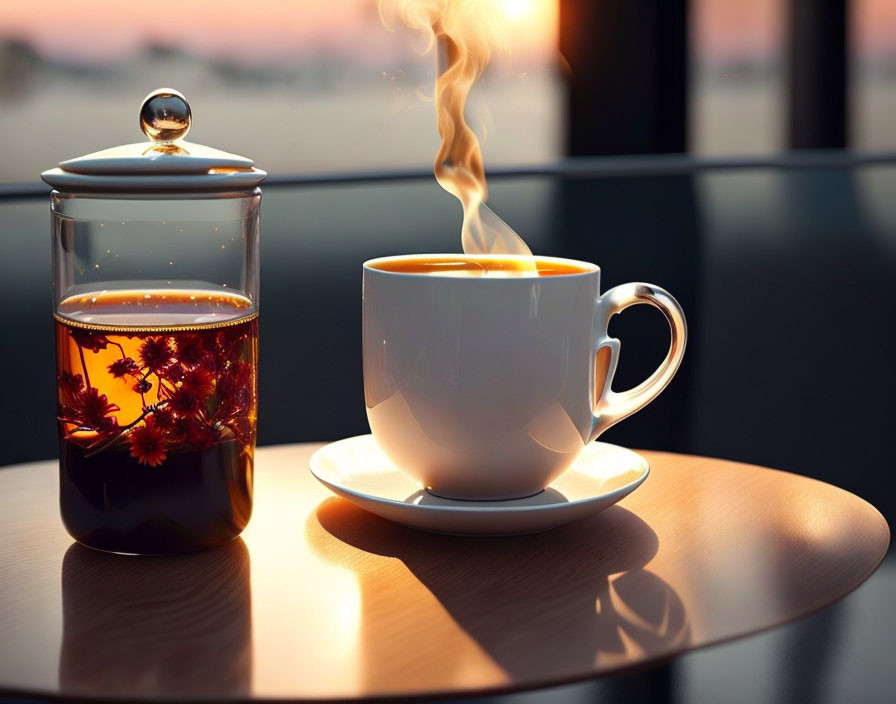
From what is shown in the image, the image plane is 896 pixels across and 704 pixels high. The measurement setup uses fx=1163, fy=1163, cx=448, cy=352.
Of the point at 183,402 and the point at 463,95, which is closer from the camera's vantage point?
the point at 183,402

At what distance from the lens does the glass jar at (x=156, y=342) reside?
0.57 metres

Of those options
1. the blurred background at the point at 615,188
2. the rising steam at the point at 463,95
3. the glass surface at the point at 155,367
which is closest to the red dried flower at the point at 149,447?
the glass surface at the point at 155,367

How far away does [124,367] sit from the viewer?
1.88ft

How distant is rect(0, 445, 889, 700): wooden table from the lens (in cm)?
46

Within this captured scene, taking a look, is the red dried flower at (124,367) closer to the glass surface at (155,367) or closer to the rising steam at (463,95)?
the glass surface at (155,367)

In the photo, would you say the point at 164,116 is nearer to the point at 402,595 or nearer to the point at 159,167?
the point at 159,167

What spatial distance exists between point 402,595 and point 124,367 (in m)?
0.18

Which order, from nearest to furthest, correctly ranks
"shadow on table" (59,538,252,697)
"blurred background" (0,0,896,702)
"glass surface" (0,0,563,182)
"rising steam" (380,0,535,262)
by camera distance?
"shadow on table" (59,538,252,697) < "rising steam" (380,0,535,262) < "blurred background" (0,0,896,702) < "glass surface" (0,0,563,182)

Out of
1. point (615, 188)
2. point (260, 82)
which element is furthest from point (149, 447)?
point (615, 188)

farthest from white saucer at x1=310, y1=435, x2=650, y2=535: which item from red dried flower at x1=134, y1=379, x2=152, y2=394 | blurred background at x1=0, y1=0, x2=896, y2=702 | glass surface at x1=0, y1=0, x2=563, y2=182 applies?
glass surface at x1=0, y1=0, x2=563, y2=182

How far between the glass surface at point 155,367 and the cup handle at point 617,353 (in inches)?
7.4

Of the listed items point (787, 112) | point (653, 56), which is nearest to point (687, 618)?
point (653, 56)

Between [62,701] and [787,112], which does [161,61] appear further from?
[62,701]

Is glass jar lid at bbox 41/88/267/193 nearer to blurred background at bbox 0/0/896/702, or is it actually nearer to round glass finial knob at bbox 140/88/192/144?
round glass finial knob at bbox 140/88/192/144
